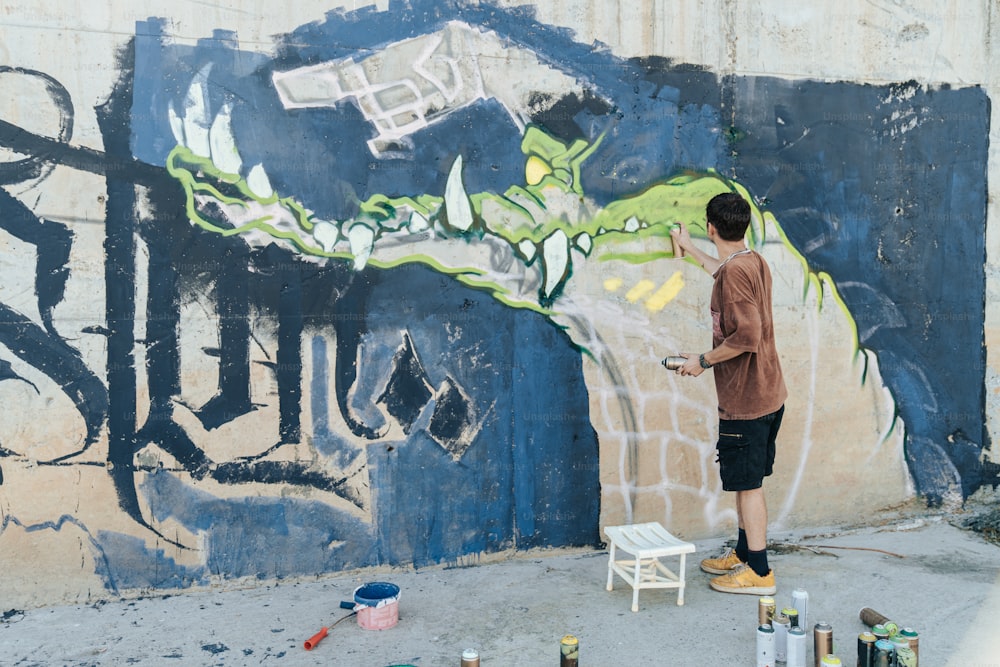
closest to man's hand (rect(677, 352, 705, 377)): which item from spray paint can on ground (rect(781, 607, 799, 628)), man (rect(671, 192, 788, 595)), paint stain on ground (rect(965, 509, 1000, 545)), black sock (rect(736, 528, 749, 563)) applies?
man (rect(671, 192, 788, 595))

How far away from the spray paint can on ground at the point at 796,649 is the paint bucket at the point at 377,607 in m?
1.57

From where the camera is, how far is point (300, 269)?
4098mm

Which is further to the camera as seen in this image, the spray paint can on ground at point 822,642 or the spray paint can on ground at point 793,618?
the spray paint can on ground at point 793,618

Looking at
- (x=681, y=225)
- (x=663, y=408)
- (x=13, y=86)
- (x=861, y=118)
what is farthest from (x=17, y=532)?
(x=861, y=118)

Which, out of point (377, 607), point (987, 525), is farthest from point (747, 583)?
point (987, 525)

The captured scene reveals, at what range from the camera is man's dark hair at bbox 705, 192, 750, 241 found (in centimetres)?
402

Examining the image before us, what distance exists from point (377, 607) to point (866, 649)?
188 centimetres

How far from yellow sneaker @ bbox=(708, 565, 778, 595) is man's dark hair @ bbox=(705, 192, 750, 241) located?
1545 mm

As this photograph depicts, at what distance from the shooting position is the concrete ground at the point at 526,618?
343 cm

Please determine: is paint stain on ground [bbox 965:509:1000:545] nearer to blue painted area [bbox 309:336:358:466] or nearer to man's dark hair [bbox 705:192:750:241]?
→ man's dark hair [bbox 705:192:750:241]

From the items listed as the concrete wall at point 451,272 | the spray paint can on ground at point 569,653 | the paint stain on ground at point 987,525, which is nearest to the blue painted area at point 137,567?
the concrete wall at point 451,272

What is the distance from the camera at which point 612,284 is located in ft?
14.8

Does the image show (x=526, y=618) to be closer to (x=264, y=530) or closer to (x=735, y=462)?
(x=735, y=462)

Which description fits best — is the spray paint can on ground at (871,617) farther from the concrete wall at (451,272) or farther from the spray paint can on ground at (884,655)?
the concrete wall at (451,272)
